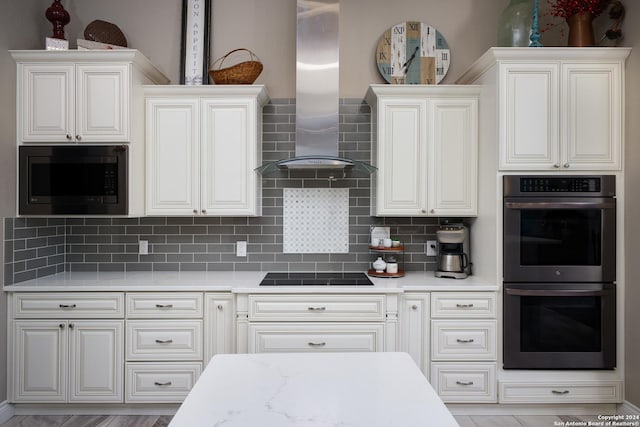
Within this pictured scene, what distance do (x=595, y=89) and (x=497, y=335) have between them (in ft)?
5.67

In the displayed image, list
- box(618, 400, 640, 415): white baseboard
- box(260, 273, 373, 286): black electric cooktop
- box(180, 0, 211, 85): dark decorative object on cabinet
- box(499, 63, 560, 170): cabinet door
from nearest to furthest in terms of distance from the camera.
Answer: box(618, 400, 640, 415): white baseboard
box(499, 63, 560, 170): cabinet door
box(260, 273, 373, 286): black electric cooktop
box(180, 0, 211, 85): dark decorative object on cabinet

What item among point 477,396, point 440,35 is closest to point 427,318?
point 477,396

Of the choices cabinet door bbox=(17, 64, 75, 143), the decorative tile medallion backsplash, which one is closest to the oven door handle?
the decorative tile medallion backsplash

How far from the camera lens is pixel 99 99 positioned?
2783mm

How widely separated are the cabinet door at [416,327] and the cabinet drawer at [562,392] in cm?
54

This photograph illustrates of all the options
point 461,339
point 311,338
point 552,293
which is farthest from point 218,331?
point 552,293

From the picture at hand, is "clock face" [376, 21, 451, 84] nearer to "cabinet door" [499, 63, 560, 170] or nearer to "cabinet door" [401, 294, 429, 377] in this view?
"cabinet door" [499, 63, 560, 170]

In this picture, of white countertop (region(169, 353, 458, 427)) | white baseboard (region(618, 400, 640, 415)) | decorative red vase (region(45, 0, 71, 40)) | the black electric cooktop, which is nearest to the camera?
white countertop (region(169, 353, 458, 427))

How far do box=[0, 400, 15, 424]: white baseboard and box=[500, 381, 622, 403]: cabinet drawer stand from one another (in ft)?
10.6

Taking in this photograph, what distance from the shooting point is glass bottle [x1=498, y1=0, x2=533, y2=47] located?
285cm

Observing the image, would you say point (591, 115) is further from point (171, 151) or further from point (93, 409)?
point (93, 409)

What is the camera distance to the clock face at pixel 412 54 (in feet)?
10.8

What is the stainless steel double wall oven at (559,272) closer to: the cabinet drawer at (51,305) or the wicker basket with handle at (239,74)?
the wicker basket with handle at (239,74)

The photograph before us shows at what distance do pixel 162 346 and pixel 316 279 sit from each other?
1120 mm
